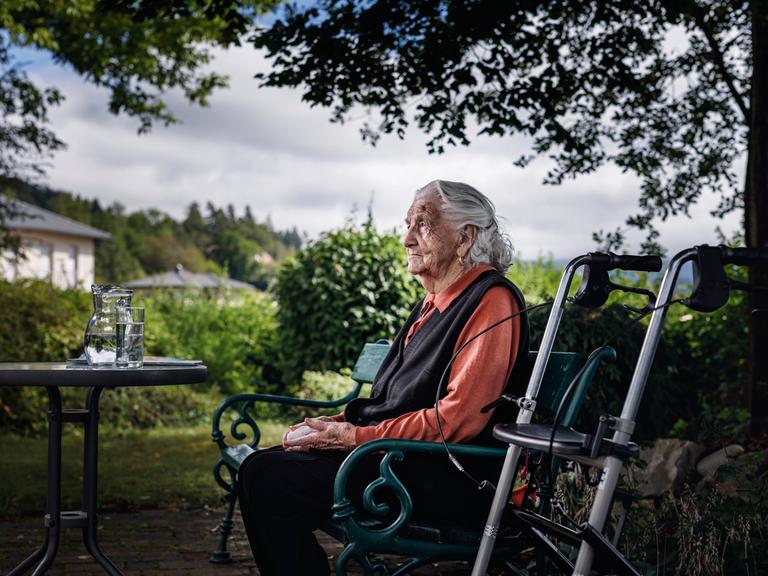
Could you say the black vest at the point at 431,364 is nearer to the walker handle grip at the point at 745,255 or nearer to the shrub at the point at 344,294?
the walker handle grip at the point at 745,255

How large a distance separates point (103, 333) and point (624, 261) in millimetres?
1968

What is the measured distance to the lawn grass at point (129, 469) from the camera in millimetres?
5691

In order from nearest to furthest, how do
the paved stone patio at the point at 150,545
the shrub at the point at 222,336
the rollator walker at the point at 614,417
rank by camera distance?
the rollator walker at the point at 614,417 → the paved stone patio at the point at 150,545 → the shrub at the point at 222,336

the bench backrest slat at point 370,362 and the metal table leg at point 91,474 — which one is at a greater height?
the bench backrest slat at point 370,362

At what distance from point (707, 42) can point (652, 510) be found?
174 inches

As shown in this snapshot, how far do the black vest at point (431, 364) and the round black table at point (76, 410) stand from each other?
0.66m

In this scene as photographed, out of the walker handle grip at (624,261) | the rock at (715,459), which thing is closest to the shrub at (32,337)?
the rock at (715,459)

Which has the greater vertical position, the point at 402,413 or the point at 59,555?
the point at 402,413

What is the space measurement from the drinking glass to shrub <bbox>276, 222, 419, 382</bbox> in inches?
228

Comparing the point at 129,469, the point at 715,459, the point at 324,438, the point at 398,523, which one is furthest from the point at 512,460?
the point at 129,469

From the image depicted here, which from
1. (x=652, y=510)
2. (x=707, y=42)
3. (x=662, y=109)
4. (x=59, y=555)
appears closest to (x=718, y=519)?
(x=652, y=510)

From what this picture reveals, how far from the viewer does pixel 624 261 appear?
2469mm

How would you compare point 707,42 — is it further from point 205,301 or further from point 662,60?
point 205,301

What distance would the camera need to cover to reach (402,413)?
3.06 metres
